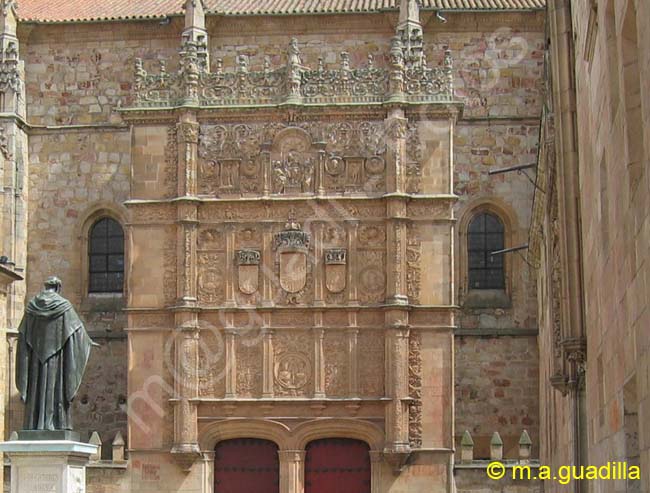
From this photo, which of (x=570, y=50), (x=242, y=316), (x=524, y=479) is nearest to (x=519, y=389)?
(x=524, y=479)

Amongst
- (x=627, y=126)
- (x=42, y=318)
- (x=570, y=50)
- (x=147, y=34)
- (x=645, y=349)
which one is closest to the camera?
(x=645, y=349)

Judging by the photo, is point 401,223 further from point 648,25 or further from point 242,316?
point 648,25

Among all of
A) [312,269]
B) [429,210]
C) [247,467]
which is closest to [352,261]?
[312,269]

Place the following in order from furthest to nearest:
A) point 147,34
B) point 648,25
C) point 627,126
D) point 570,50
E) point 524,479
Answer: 1. point 147,34
2. point 524,479
3. point 570,50
4. point 627,126
5. point 648,25

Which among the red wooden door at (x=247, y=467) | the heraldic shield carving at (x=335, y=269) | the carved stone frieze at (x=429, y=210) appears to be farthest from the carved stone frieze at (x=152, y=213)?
the carved stone frieze at (x=429, y=210)

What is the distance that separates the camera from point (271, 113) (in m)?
36.8

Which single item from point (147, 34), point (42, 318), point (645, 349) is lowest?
point (645, 349)

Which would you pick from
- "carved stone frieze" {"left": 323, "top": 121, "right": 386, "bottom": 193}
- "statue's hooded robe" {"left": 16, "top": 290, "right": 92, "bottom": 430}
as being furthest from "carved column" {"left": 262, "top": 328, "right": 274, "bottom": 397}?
"statue's hooded robe" {"left": 16, "top": 290, "right": 92, "bottom": 430}

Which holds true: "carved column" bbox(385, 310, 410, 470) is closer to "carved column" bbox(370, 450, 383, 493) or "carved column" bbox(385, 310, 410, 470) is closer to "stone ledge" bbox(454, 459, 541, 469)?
"carved column" bbox(370, 450, 383, 493)

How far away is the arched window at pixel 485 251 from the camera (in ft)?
129

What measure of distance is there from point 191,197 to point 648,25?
26.3 m

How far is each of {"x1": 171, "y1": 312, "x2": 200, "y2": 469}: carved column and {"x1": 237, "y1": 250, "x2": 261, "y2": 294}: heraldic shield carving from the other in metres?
1.46

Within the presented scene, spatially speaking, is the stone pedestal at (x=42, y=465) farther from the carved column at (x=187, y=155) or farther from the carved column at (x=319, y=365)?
the carved column at (x=187, y=155)

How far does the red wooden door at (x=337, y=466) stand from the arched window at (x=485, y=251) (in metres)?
6.29
